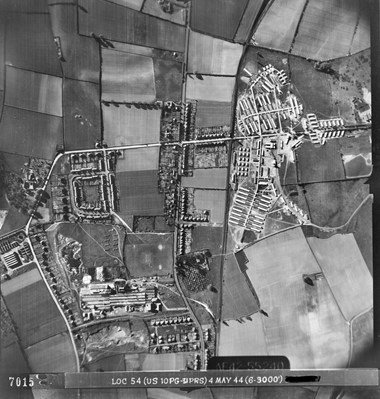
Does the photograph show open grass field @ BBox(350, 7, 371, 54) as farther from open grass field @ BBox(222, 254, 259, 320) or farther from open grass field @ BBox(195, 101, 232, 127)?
open grass field @ BBox(222, 254, 259, 320)

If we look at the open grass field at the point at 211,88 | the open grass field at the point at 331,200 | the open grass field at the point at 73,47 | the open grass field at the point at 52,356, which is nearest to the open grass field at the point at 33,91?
the open grass field at the point at 73,47

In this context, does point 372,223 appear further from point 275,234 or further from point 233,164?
point 233,164

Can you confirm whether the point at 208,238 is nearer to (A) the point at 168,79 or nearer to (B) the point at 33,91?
(A) the point at 168,79

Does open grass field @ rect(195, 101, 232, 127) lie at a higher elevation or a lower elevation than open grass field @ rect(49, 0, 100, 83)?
lower

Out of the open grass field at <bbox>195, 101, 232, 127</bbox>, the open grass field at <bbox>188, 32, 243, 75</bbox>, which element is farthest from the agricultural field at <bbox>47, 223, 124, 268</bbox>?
the open grass field at <bbox>188, 32, 243, 75</bbox>

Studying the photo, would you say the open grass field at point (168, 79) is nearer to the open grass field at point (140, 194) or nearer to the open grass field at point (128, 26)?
the open grass field at point (128, 26)

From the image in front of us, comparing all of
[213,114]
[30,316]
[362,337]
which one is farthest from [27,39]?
[362,337]

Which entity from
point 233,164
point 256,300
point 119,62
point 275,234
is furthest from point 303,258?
point 119,62
